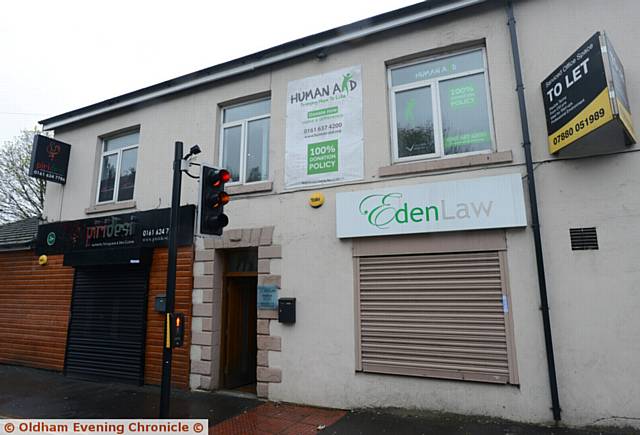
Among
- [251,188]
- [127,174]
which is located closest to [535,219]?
[251,188]

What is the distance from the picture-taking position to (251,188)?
26.2ft

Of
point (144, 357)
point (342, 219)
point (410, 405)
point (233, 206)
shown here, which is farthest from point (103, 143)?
point (410, 405)

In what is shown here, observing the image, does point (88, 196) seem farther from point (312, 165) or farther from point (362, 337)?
point (362, 337)

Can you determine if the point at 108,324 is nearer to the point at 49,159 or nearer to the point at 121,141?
the point at 121,141

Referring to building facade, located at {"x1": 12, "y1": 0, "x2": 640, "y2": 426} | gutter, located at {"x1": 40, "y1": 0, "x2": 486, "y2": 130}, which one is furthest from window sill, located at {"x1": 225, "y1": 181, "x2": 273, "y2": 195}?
gutter, located at {"x1": 40, "y1": 0, "x2": 486, "y2": 130}

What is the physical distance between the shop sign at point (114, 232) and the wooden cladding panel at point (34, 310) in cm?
50

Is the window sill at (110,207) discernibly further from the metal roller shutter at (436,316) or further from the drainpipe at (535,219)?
the drainpipe at (535,219)

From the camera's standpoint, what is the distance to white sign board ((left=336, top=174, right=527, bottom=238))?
5965mm

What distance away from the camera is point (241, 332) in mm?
8516

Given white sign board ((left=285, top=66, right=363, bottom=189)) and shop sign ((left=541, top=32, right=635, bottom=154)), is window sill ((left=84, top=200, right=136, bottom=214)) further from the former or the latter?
shop sign ((left=541, top=32, right=635, bottom=154))

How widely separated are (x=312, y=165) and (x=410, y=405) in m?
4.44

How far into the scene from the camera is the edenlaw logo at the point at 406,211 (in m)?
6.14

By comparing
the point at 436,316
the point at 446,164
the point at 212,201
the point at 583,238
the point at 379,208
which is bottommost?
the point at 436,316

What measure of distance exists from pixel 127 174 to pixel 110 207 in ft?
3.18
